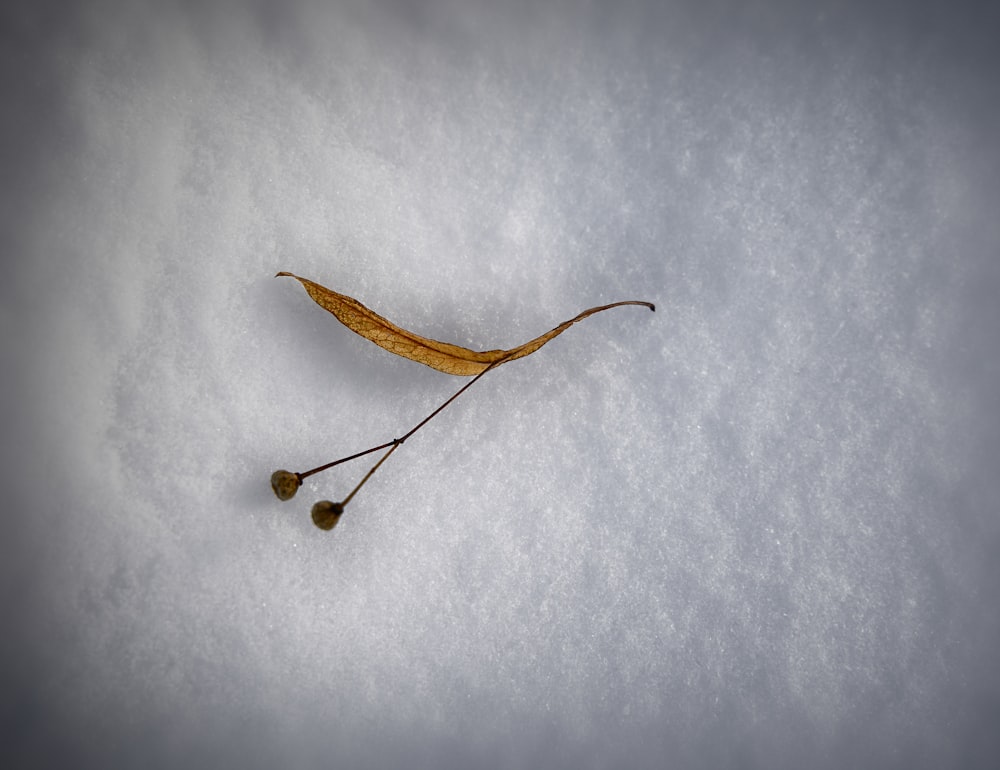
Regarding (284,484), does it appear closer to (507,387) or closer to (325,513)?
(325,513)

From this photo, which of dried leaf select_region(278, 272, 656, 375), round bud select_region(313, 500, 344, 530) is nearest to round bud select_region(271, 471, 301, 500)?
round bud select_region(313, 500, 344, 530)

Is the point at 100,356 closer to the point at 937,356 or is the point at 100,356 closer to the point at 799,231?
the point at 799,231

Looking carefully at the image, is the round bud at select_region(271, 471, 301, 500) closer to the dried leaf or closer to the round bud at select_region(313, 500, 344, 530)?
the round bud at select_region(313, 500, 344, 530)

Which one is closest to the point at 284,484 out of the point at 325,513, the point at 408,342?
the point at 325,513

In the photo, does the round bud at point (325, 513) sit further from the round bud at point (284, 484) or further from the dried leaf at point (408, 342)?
the dried leaf at point (408, 342)

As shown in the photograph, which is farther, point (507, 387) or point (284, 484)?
point (507, 387)

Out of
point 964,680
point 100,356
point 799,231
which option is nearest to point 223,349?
point 100,356
